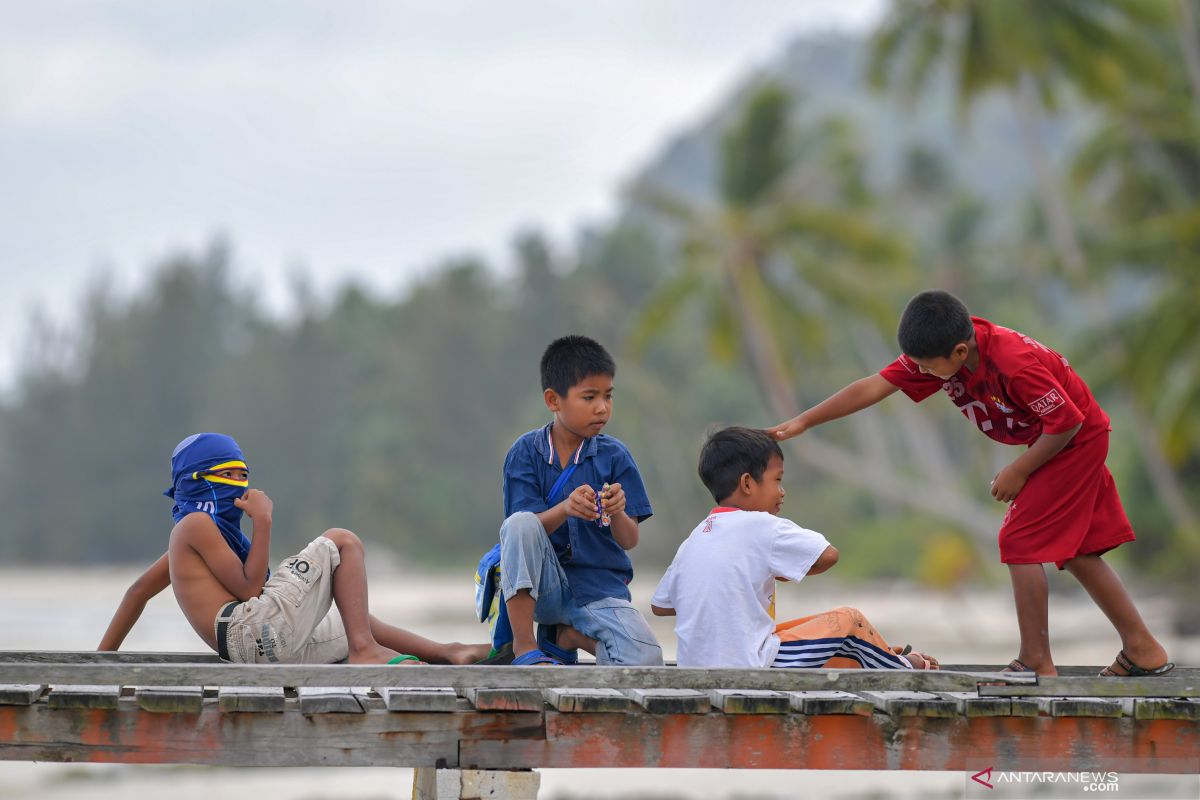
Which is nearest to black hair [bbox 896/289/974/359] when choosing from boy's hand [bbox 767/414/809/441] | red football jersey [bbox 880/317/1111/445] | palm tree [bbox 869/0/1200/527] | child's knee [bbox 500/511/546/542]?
red football jersey [bbox 880/317/1111/445]

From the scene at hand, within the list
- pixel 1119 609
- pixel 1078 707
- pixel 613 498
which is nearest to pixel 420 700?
pixel 613 498

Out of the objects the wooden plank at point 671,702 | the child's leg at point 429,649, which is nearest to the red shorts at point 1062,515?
the wooden plank at point 671,702

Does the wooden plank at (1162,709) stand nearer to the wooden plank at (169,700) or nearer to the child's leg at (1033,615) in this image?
the child's leg at (1033,615)

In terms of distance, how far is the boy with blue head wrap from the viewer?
4641 millimetres

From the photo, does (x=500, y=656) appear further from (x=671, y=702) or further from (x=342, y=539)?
(x=671, y=702)

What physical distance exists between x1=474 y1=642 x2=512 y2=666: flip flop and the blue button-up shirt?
1.06ft

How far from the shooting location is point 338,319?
63.3 metres

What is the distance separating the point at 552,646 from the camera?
5.11m

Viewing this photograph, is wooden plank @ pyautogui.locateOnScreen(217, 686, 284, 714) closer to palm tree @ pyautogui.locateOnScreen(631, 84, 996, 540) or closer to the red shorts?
the red shorts

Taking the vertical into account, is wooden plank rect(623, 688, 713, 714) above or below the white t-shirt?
below

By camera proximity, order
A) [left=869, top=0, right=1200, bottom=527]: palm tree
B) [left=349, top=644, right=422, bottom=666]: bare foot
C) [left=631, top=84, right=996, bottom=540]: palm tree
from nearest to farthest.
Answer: [left=349, top=644, right=422, bottom=666]: bare foot, [left=869, top=0, right=1200, bottom=527]: palm tree, [left=631, top=84, right=996, bottom=540]: palm tree

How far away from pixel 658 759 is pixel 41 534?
206 feet

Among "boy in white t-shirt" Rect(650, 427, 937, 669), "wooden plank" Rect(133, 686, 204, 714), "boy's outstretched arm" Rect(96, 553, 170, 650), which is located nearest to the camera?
"wooden plank" Rect(133, 686, 204, 714)

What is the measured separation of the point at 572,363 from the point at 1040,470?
1711 mm
